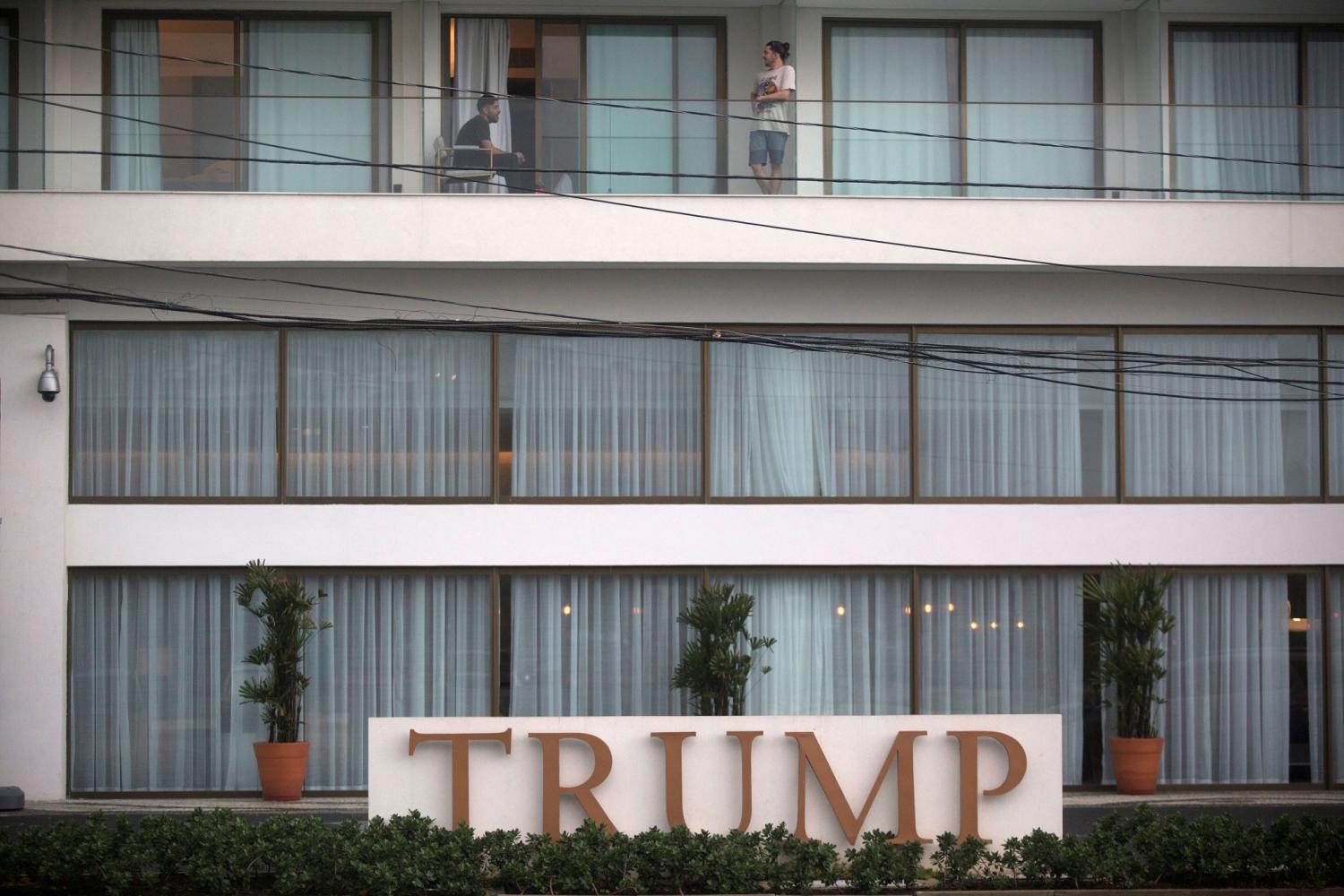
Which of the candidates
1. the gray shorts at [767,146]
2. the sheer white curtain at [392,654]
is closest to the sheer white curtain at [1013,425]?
the gray shorts at [767,146]

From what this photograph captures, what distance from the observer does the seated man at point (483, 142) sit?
17266mm

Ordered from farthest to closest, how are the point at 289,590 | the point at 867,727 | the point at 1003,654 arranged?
the point at 1003,654 < the point at 289,590 < the point at 867,727

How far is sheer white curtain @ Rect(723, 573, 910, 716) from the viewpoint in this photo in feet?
57.7

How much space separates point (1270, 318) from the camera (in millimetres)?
17875

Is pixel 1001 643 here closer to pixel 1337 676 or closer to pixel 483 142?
pixel 1337 676

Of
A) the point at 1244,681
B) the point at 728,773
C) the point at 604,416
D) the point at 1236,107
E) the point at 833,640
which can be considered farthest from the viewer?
the point at 1236,107

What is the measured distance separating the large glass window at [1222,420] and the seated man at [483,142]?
7544 millimetres

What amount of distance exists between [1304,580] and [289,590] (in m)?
11.7

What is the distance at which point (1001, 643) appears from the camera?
17.7m

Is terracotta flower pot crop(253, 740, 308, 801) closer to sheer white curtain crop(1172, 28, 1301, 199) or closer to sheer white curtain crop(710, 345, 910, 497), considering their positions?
sheer white curtain crop(710, 345, 910, 497)

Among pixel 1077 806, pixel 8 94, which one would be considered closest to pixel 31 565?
pixel 8 94

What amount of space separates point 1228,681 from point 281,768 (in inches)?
428

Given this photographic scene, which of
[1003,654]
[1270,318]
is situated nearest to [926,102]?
[1270,318]

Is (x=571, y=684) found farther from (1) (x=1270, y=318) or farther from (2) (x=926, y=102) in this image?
(1) (x=1270, y=318)
